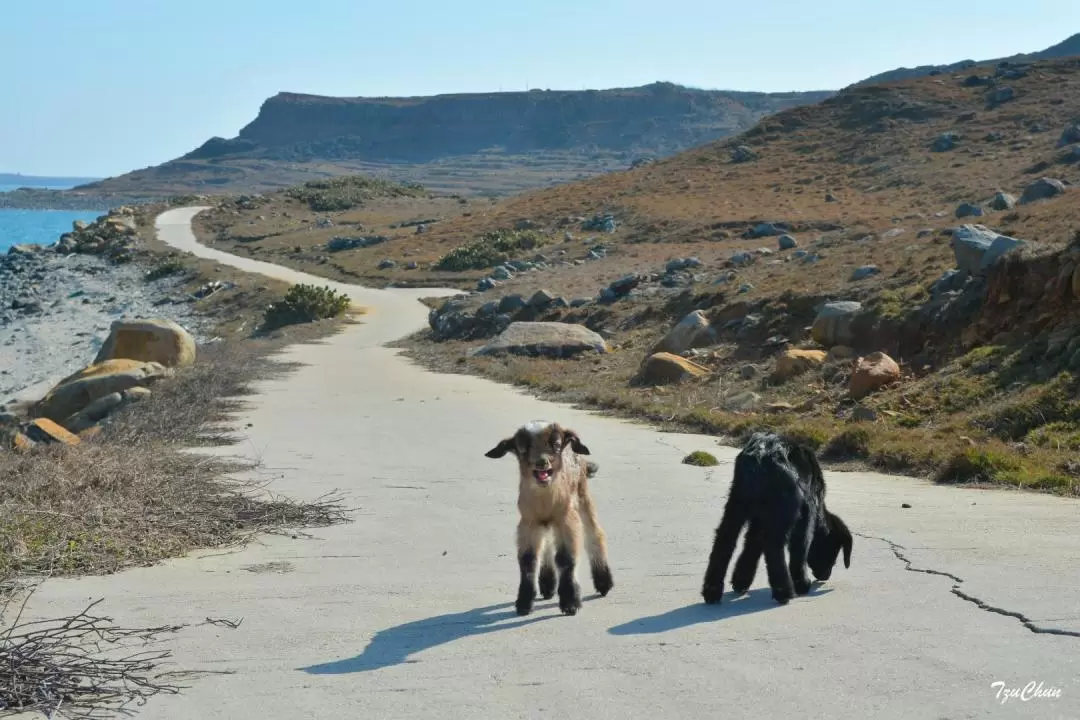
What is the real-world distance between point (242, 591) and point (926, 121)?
6806cm

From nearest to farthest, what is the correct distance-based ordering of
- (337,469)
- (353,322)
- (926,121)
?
1. (337,469)
2. (353,322)
3. (926,121)

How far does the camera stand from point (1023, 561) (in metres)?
8.32

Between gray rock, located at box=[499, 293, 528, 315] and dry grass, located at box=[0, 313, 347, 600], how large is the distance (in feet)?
67.5

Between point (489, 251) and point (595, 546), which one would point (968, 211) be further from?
point (595, 546)

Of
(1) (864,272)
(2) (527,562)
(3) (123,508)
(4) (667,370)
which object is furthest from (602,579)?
(1) (864,272)

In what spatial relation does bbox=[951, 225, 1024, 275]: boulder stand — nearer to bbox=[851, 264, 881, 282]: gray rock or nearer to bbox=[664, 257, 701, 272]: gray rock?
bbox=[851, 264, 881, 282]: gray rock

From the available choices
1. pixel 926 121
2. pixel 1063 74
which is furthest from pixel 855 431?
pixel 1063 74

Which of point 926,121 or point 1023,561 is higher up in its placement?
point 926,121

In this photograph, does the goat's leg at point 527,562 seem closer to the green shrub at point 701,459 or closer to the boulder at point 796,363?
the green shrub at point 701,459

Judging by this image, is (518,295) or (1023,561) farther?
(518,295)

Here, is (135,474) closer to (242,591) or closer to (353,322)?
(242,591)

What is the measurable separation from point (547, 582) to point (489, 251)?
47549 mm

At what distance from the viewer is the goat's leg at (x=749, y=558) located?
7473mm

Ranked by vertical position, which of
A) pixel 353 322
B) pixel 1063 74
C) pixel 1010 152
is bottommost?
pixel 353 322
